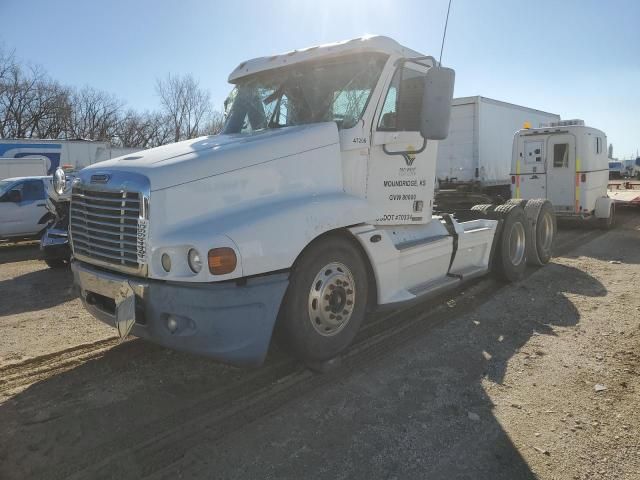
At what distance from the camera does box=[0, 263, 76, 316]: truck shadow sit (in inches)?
255

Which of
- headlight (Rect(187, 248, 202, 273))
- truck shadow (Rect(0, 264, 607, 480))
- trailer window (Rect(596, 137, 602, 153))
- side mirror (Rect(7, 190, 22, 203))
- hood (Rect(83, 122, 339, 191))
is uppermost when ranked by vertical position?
trailer window (Rect(596, 137, 602, 153))

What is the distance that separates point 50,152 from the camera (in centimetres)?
2034

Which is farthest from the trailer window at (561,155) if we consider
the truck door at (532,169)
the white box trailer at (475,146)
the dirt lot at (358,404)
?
the dirt lot at (358,404)

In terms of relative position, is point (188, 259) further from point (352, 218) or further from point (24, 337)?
point (24, 337)

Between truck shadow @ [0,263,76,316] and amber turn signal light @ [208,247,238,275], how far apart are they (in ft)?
11.4

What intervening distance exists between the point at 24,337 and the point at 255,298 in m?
3.32

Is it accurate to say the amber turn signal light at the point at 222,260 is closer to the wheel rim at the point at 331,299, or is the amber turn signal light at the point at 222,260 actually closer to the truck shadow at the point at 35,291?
the wheel rim at the point at 331,299

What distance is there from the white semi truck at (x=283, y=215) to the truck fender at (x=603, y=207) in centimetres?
911

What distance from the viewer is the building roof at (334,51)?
439cm

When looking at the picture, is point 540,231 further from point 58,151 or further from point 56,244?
point 58,151

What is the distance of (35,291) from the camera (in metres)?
7.36

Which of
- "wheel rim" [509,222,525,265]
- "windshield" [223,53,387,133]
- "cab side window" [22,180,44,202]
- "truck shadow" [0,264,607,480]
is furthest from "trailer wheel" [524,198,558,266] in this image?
"cab side window" [22,180,44,202]

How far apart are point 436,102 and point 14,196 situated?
471 inches

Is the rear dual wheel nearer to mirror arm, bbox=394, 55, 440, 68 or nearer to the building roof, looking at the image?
mirror arm, bbox=394, 55, 440, 68
